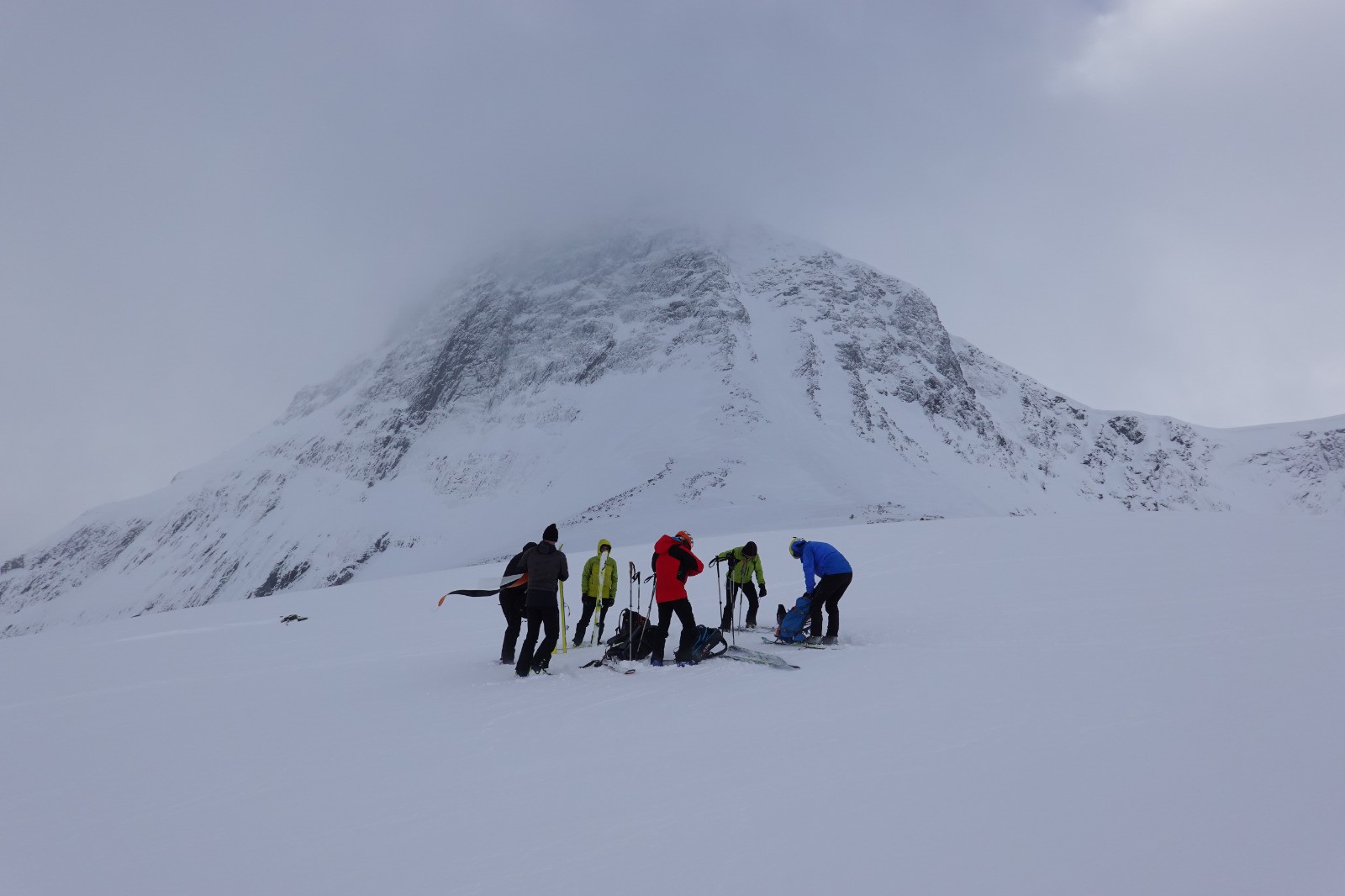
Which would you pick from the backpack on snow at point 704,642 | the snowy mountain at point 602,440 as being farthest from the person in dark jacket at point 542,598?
the snowy mountain at point 602,440

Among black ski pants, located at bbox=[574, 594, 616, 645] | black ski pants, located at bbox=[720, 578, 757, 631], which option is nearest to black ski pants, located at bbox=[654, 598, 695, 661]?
black ski pants, located at bbox=[720, 578, 757, 631]

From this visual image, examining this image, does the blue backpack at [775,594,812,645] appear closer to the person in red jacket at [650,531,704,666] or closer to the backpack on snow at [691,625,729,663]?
the backpack on snow at [691,625,729,663]

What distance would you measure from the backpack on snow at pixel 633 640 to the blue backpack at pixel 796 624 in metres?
2.10

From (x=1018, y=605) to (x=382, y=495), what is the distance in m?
93.7

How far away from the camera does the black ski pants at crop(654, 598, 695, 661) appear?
9812 millimetres

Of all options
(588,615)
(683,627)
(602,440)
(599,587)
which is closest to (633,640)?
(683,627)

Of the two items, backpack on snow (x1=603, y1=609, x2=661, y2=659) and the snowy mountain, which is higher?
the snowy mountain

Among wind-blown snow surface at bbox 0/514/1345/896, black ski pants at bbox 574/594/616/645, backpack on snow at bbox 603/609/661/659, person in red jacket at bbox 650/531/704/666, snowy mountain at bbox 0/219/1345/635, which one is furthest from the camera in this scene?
snowy mountain at bbox 0/219/1345/635

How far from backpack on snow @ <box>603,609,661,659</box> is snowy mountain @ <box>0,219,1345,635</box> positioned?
4947 cm

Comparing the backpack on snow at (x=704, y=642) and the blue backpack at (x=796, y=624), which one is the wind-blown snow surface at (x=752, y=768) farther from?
the blue backpack at (x=796, y=624)

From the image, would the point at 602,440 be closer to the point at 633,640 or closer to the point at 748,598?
the point at 748,598

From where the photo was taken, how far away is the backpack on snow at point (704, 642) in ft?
33.2

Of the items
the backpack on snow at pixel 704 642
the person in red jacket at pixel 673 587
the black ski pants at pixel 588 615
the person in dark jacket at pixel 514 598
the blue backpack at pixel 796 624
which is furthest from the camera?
the black ski pants at pixel 588 615

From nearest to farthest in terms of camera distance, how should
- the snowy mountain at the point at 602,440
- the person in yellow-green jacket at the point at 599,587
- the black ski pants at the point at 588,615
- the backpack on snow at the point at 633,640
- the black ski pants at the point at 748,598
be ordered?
the backpack on snow at the point at 633,640 < the black ski pants at the point at 748,598 < the person in yellow-green jacket at the point at 599,587 < the black ski pants at the point at 588,615 < the snowy mountain at the point at 602,440
